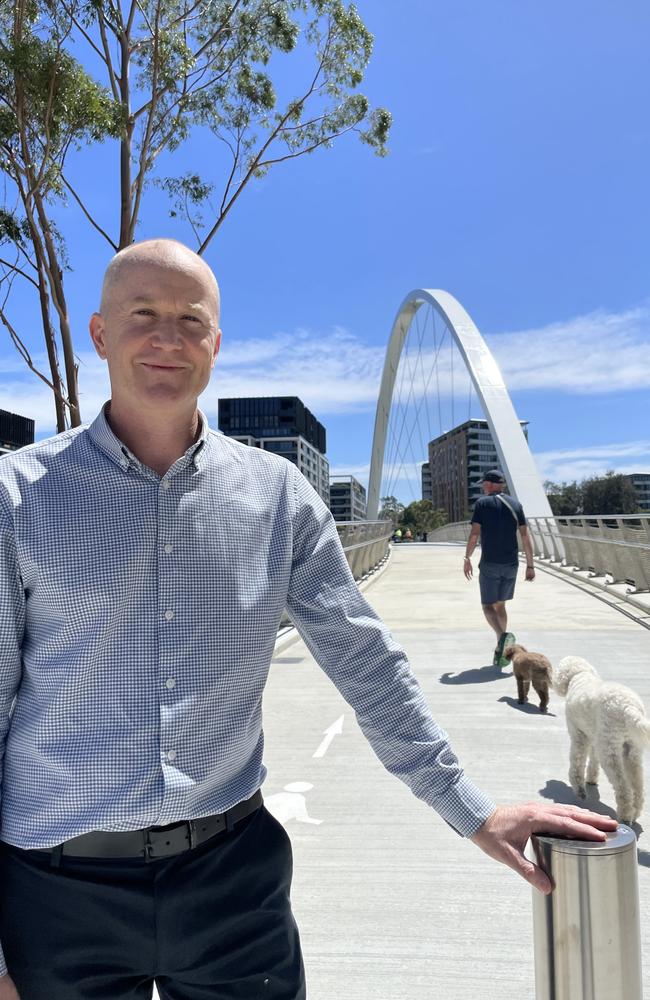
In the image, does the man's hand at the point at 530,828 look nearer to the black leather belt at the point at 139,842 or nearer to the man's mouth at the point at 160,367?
the black leather belt at the point at 139,842

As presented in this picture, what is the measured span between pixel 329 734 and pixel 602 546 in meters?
10.3

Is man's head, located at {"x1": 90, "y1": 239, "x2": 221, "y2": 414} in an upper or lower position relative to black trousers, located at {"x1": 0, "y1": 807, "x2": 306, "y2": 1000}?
upper

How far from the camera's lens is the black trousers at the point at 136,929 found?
4.16 feet

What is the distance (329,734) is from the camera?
482cm

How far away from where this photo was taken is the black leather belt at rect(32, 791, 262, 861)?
1276 mm

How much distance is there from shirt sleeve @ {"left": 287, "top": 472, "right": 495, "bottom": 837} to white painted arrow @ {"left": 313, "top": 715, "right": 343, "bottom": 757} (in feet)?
10.0

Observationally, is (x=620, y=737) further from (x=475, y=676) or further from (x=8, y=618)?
(x=475, y=676)

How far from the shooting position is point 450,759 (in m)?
1.42

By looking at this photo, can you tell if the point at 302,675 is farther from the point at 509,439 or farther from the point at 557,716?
the point at 509,439

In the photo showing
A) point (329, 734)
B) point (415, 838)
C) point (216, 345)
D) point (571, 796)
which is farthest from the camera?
point (329, 734)

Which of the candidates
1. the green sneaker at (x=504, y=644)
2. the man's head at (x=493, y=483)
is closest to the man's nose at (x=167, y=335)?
the green sneaker at (x=504, y=644)

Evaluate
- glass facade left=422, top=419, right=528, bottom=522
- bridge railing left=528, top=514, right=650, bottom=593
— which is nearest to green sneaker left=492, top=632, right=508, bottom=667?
bridge railing left=528, top=514, right=650, bottom=593

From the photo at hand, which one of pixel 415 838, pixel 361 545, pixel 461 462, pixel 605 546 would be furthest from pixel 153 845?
pixel 461 462

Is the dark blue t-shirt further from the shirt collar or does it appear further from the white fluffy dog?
the shirt collar
